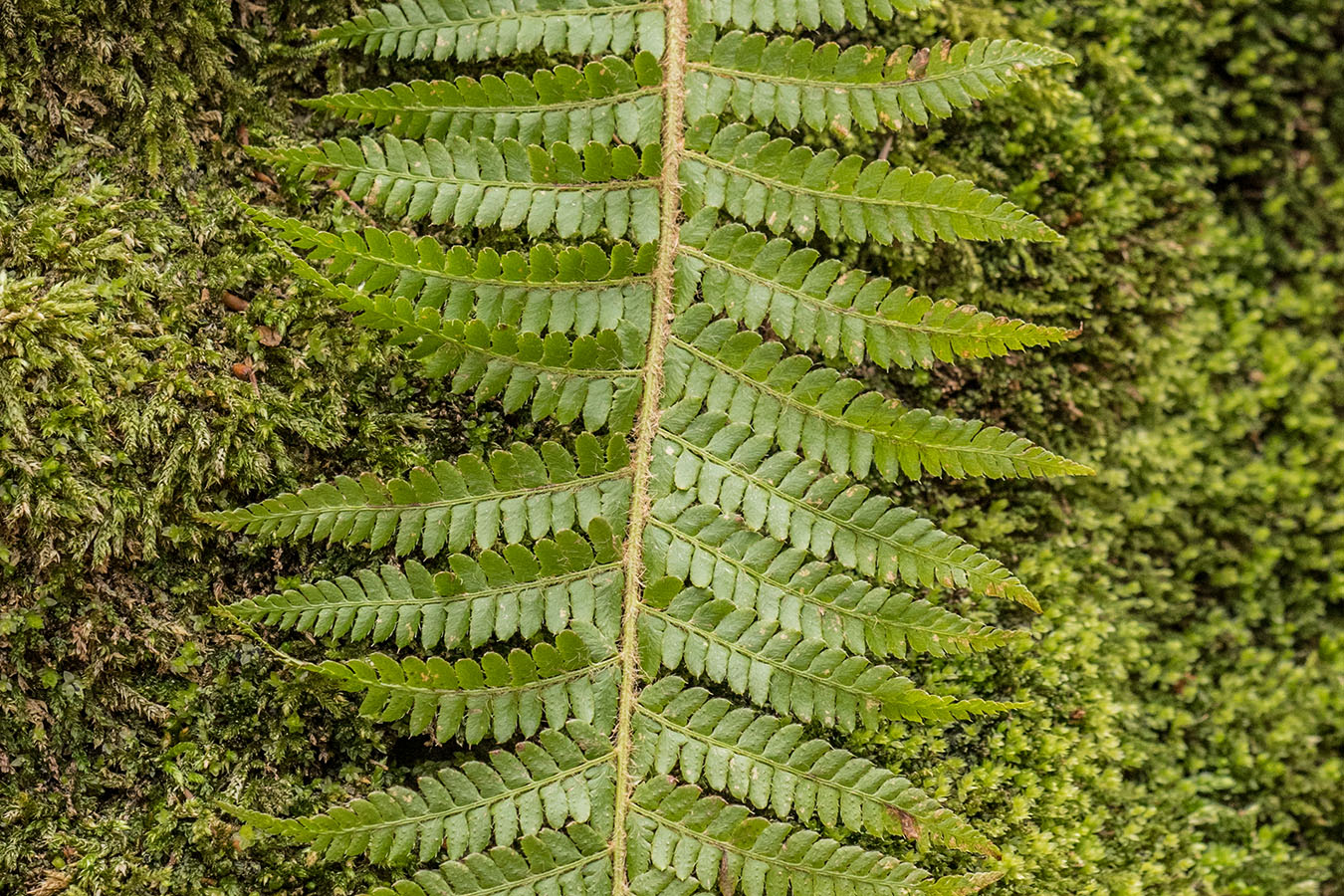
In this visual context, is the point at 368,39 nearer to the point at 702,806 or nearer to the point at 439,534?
the point at 439,534

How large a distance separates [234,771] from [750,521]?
1.44 m

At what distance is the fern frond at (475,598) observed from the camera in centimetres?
209

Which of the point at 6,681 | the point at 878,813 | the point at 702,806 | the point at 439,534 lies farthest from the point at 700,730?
the point at 6,681

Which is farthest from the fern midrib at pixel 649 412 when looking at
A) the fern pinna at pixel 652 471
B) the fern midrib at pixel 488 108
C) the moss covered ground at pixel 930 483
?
the moss covered ground at pixel 930 483

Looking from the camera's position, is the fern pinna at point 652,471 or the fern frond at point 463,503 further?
the fern frond at point 463,503

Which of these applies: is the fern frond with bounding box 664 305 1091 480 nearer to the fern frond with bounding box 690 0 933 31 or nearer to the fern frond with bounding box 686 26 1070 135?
the fern frond with bounding box 686 26 1070 135

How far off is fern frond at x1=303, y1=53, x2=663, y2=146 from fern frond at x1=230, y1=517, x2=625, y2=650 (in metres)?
1.05

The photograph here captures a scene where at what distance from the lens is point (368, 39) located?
2.45m

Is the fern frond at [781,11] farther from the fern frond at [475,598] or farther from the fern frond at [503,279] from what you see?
the fern frond at [475,598]

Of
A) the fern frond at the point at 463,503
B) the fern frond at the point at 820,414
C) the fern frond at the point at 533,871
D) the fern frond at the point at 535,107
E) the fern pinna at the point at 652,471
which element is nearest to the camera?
the fern frond at the point at 533,871

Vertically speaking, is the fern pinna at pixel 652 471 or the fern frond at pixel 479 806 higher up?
the fern pinna at pixel 652 471

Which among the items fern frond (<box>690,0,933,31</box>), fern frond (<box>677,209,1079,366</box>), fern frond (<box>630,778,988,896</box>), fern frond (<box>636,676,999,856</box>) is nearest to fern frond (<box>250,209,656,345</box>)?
fern frond (<box>677,209,1079,366</box>)

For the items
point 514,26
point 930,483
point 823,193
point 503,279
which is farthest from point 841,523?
point 514,26

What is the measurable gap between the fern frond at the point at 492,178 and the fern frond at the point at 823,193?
150mm
